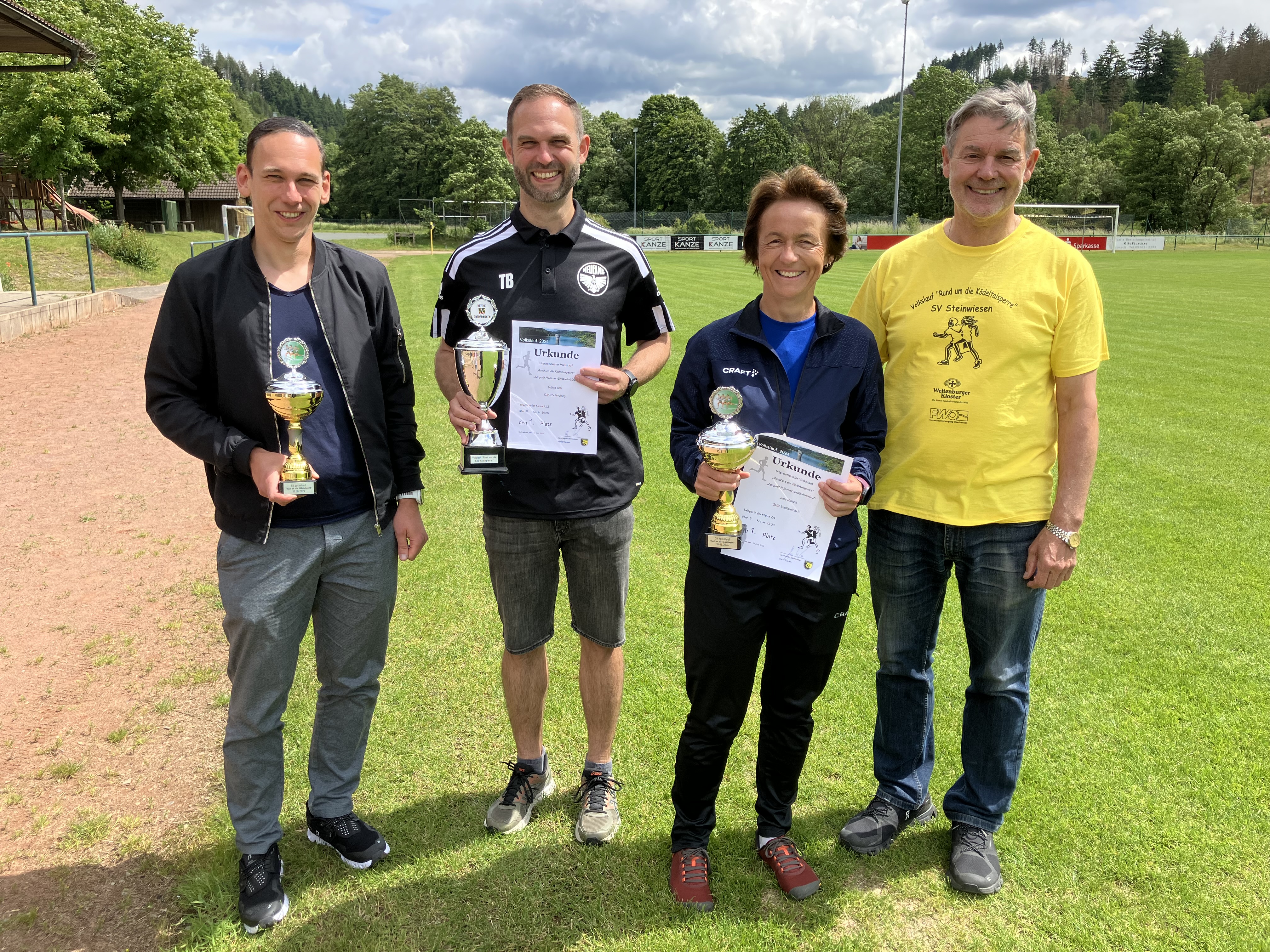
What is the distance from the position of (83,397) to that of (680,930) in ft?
34.8

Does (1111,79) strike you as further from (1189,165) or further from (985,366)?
(985,366)

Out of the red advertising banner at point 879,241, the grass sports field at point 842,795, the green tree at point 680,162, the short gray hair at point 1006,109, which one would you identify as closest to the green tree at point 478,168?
the green tree at point 680,162

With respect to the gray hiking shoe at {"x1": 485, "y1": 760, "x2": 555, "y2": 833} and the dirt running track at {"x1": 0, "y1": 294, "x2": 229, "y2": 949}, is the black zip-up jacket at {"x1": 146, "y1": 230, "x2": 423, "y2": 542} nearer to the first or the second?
the gray hiking shoe at {"x1": 485, "y1": 760, "x2": 555, "y2": 833}

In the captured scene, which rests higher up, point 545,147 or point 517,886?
point 545,147

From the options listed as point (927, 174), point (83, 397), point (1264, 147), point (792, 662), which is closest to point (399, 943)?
point (792, 662)

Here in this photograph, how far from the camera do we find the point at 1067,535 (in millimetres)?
2652

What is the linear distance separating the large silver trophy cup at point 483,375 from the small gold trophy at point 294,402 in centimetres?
48

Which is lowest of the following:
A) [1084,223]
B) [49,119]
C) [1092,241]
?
[1092,241]

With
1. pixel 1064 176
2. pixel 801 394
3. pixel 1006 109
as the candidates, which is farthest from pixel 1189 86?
pixel 801 394

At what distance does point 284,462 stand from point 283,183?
2.86ft

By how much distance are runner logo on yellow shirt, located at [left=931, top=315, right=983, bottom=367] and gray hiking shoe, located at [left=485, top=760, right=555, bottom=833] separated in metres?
2.24

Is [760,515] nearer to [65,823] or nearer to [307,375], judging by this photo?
[307,375]

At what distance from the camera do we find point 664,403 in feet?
34.1

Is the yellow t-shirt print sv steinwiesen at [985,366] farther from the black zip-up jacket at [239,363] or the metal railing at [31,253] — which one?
the metal railing at [31,253]
